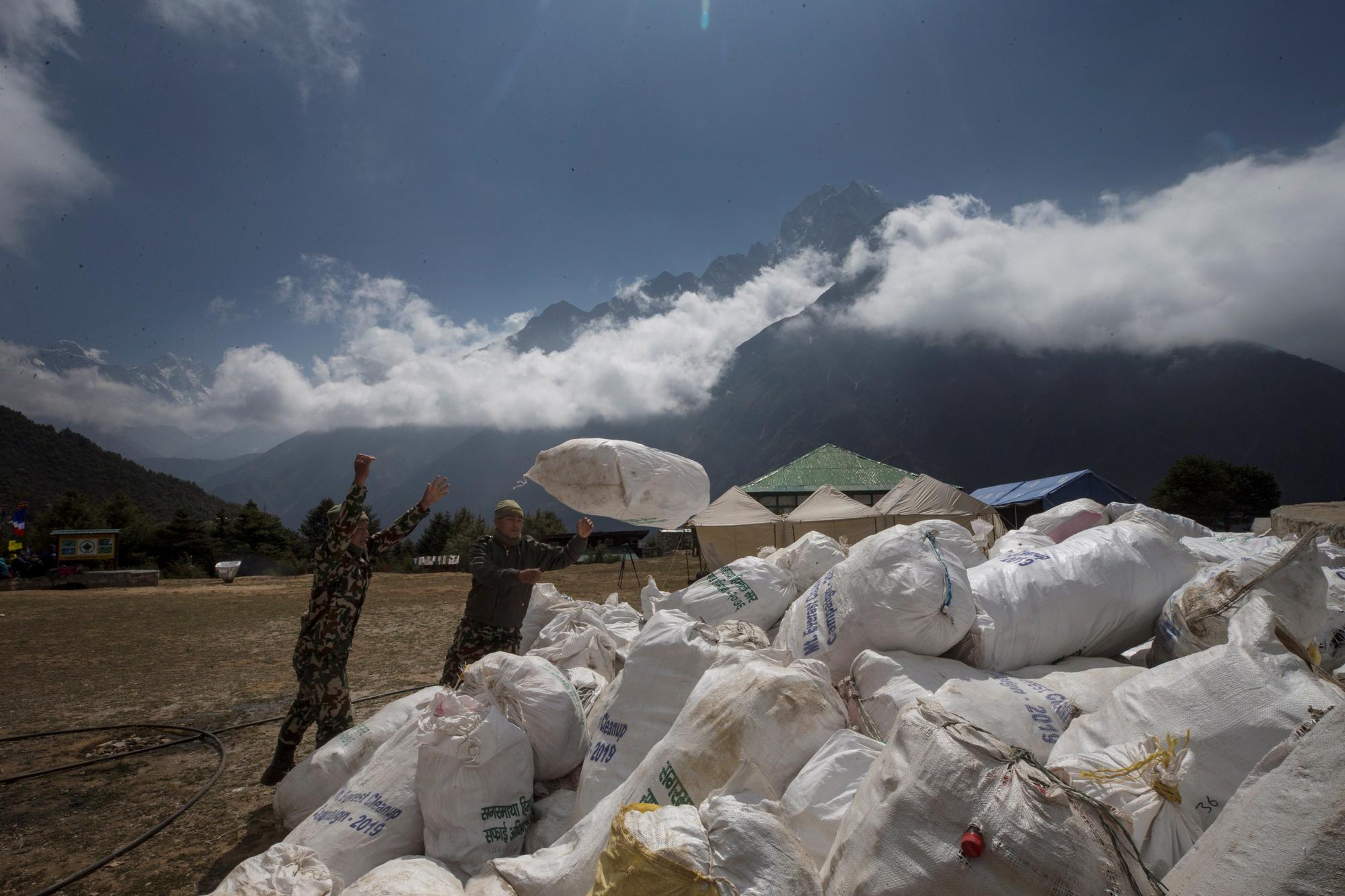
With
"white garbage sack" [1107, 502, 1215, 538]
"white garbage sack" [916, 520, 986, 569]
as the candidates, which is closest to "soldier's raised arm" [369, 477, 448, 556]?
"white garbage sack" [916, 520, 986, 569]

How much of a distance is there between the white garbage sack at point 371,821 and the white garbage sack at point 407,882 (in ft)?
1.20

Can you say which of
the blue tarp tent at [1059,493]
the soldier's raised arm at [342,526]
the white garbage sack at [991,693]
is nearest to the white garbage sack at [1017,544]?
the white garbage sack at [991,693]

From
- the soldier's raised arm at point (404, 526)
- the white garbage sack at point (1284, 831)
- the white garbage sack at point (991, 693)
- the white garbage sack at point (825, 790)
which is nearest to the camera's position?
the white garbage sack at point (1284, 831)

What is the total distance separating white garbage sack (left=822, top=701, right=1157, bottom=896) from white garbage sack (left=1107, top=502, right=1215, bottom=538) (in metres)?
2.68

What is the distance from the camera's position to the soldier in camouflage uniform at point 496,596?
355 centimetres

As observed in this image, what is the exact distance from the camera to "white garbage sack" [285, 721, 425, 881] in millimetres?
1899

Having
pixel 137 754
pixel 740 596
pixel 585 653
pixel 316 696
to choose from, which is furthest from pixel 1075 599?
pixel 137 754

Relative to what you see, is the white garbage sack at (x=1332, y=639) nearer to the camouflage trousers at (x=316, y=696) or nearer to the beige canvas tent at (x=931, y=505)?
the camouflage trousers at (x=316, y=696)

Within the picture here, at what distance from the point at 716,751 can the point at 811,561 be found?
7.11 ft

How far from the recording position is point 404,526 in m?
3.55

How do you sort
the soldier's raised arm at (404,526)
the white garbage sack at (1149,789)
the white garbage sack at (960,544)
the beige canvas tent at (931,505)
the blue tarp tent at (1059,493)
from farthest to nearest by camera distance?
the blue tarp tent at (1059,493) → the beige canvas tent at (931,505) → the soldier's raised arm at (404,526) → the white garbage sack at (960,544) → the white garbage sack at (1149,789)

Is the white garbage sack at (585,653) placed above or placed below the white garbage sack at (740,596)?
below

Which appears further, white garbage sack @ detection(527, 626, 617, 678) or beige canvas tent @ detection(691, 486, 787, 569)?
beige canvas tent @ detection(691, 486, 787, 569)

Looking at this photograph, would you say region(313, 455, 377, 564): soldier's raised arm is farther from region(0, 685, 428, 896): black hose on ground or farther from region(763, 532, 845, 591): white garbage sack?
region(763, 532, 845, 591): white garbage sack
